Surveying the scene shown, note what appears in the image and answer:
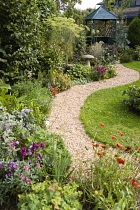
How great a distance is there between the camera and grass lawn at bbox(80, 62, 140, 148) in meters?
3.78

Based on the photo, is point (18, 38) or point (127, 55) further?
point (127, 55)

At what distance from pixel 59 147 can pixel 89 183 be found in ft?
2.02

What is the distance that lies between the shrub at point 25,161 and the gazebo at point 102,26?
11.0 m

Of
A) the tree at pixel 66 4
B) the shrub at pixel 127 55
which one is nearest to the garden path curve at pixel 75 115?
the shrub at pixel 127 55

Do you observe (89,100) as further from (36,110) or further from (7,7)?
(7,7)

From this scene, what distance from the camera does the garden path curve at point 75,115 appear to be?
3338 millimetres

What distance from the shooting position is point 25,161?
7.64ft

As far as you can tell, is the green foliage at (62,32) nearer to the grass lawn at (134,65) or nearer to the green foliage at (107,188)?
the grass lawn at (134,65)

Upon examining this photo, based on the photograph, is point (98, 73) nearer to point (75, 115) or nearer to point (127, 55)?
point (75, 115)

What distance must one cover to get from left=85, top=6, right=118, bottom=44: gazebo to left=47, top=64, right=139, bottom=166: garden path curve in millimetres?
5309

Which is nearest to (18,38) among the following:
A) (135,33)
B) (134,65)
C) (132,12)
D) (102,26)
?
(134,65)

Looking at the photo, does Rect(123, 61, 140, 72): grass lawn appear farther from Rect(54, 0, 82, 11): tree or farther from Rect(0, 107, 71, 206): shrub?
→ Rect(0, 107, 71, 206): shrub

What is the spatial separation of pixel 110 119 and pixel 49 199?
3007 mm

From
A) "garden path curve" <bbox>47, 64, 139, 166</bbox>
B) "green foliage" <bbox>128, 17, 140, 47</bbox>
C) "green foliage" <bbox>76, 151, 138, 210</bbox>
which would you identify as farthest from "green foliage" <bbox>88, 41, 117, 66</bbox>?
"green foliage" <bbox>76, 151, 138, 210</bbox>
